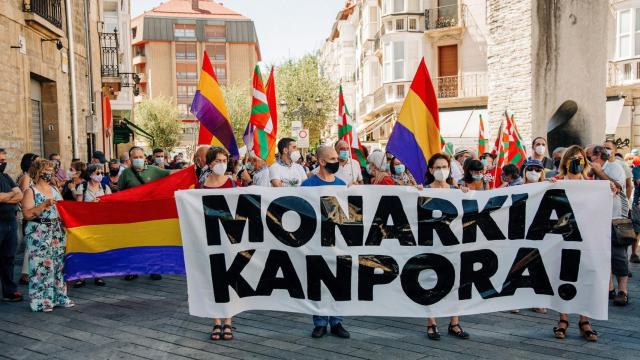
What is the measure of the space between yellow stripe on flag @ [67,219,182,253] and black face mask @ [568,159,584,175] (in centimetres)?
427

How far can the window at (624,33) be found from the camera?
23.2 meters

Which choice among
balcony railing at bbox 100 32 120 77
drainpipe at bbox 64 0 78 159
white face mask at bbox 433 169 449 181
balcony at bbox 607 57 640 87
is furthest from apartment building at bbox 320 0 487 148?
white face mask at bbox 433 169 449 181

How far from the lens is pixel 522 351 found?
5.15m

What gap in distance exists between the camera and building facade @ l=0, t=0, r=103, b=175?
40.2ft

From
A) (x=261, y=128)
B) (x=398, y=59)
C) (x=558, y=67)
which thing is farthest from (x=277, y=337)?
(x=398, y=59)

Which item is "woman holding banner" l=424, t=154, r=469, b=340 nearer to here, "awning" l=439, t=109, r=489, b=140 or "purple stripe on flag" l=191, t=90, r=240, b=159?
"purple stripe on flag" l=191, t=90, r=240, b=159

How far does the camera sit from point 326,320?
5.68 metres

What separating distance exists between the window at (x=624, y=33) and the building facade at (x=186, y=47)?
62.9 metres

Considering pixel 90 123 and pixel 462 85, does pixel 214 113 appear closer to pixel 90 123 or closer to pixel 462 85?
pixel 90 123

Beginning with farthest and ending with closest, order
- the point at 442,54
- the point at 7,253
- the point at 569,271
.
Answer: the point at 442,54
the point at 7,253
the point at 569,271

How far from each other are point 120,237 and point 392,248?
10.8 feet

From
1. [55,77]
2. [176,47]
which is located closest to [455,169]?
[55,77]

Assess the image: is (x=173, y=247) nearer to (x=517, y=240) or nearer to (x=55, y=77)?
(x=517, y=240)

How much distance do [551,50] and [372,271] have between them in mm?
16291
